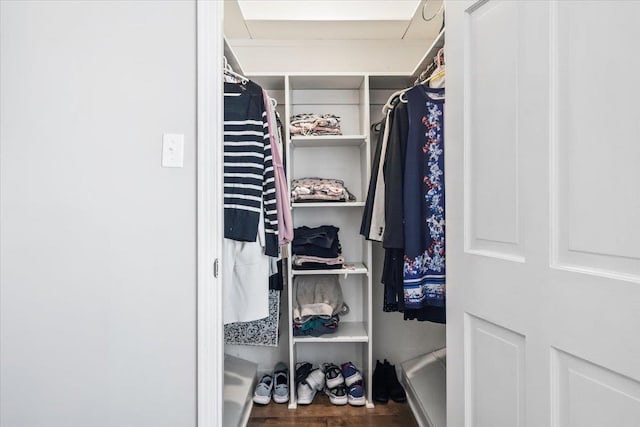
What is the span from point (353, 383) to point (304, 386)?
0.28 meters

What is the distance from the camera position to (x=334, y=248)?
2.45m

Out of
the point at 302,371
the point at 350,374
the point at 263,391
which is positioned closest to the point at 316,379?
the point at 302,371

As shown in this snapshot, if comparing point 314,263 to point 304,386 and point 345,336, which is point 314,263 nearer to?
point 345,336

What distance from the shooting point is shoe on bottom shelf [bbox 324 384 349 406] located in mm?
2357

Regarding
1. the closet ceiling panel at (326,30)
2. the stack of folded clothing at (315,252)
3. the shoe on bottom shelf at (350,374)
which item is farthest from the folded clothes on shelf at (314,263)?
the closet ceiling panel at (326,30)

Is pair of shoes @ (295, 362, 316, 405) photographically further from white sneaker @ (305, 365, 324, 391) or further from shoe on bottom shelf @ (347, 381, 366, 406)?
shoe on bottom shelf @ (347, 381, 366, 406)
